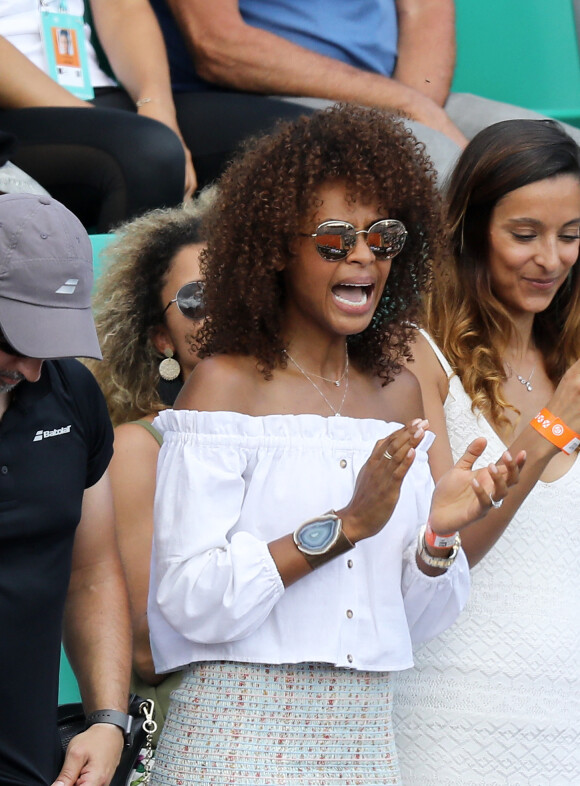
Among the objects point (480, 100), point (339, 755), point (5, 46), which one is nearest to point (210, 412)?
point (339, 755)

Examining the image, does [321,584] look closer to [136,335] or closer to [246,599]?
[246,599]

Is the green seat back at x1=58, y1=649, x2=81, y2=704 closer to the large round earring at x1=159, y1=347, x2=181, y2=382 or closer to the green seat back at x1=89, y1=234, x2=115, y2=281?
the large round earring at x1=159, y1=347, x2=181, y2=382

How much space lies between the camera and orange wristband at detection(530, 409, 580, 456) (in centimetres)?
215

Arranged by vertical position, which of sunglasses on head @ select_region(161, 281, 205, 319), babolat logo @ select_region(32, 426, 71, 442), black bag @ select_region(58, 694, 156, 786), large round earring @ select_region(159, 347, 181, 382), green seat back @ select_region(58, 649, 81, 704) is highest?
babolat logo @ select_region(32, 426, 71, 442)

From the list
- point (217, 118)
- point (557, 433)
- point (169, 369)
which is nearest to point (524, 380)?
point (557, 433)

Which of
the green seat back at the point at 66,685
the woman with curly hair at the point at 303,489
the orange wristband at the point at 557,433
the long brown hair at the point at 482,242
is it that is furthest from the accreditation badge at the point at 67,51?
the orange wristband at the point at 557,433

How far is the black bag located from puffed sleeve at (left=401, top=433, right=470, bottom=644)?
0.45 m

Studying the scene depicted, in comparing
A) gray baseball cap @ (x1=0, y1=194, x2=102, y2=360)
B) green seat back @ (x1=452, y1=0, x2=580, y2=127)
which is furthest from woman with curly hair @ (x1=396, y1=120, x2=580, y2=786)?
green seat back @ (x1=452, y1=0, x2=580, y2=127)

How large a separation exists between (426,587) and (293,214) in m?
0.65

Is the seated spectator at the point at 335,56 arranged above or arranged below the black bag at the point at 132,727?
above

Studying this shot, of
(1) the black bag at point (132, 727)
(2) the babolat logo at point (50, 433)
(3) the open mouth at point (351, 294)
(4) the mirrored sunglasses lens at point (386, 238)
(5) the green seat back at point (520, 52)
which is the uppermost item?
(4) the mirrored sunglasses lens at point (386, 238)

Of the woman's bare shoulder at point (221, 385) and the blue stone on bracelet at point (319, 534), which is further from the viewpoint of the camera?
the woman's bare shoulder at point (221, 385)

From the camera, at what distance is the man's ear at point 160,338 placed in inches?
109

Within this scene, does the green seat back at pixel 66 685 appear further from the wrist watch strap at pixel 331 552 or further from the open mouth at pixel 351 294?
the open mouth at pixel 351 294
